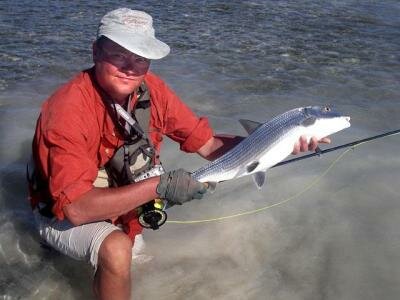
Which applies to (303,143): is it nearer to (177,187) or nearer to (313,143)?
(313,143)

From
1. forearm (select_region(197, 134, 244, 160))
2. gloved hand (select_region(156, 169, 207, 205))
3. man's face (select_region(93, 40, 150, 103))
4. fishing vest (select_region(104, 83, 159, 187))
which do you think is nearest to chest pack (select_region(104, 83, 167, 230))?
fishing vest (select_region(104, 83, 159, 187))

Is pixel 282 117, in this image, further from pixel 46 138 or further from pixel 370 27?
pixel 370 27

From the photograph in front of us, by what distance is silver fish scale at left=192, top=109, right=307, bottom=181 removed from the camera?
13.9 feet

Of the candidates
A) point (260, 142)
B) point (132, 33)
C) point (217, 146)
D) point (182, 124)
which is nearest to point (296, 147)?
point (260, 142)

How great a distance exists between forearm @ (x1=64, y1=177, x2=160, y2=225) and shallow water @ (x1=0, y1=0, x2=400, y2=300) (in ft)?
3.68

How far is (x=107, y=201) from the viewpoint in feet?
11.1

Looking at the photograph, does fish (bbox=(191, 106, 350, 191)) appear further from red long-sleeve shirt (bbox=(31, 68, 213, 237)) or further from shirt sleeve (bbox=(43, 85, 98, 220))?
shirt sleeve (bbox=(43, 85, 98, 220))

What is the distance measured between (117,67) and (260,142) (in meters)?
1.42

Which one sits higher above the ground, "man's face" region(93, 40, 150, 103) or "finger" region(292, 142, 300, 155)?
"man's face" region(93, 40, 150, 103)

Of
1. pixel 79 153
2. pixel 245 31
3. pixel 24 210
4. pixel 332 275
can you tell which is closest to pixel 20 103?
Result: pixel 24 210

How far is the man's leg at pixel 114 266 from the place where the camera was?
11.4 feet

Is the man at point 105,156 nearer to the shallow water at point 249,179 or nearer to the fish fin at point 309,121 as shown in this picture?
the shallow water at point 249,179

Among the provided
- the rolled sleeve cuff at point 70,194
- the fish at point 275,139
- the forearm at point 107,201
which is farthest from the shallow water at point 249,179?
the rolled sleeve cuff at point 70,194

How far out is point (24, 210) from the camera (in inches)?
207
